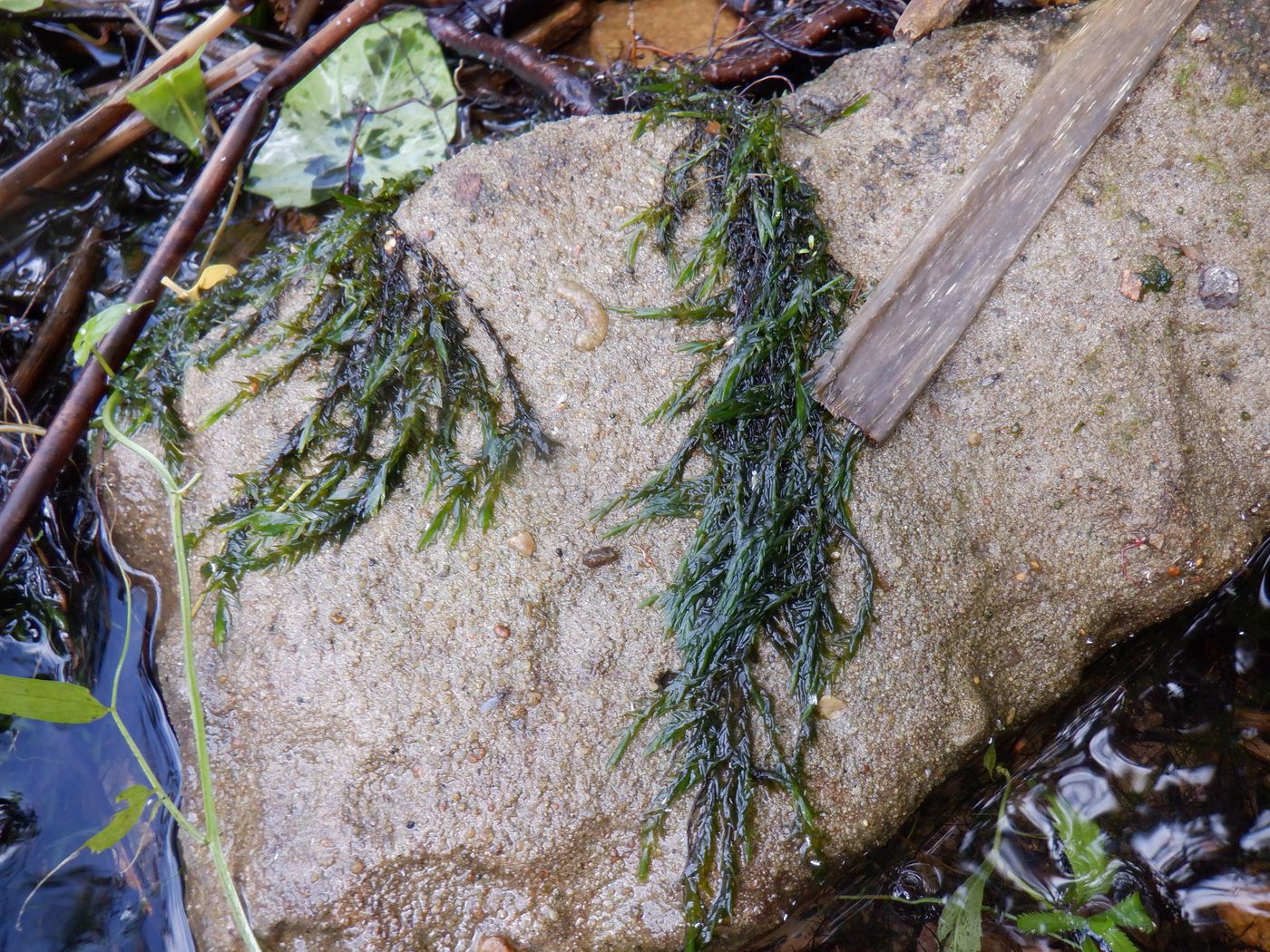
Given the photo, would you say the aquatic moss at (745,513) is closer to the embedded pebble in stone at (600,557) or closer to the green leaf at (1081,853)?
the embedded pebble in stone at (600,557)

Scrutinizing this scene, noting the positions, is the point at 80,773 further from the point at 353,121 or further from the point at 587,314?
the point at 353,121

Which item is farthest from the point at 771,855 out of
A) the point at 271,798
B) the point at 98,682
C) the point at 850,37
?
the point at 850,37

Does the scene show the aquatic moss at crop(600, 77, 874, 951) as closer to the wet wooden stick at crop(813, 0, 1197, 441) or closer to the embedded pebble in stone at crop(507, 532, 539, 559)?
the wet wooden stick at crop(813, 0, 1197, 441)

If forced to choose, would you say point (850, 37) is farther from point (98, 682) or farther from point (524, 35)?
point (98, 682)

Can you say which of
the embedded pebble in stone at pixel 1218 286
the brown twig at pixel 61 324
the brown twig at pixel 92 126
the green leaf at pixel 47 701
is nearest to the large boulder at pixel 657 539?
the embedded pebble in stone at pixel 1218 286

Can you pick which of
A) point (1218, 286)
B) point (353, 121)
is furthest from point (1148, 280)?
point (353, 121)
